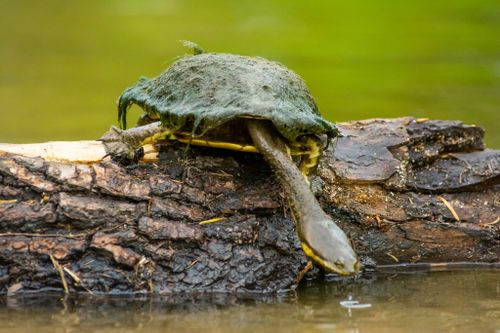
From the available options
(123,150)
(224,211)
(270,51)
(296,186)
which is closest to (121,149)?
(123,150)

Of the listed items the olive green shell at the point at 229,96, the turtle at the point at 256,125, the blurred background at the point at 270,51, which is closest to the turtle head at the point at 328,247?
the turtle at the point at 256,125

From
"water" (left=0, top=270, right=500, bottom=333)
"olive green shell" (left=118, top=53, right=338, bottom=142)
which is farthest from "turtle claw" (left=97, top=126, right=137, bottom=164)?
"water" (left=0, top=270, right=500, bottom=333)

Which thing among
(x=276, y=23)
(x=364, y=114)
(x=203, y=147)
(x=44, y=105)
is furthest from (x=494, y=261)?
(x=276, y=23)

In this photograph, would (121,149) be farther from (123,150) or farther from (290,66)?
(290,66)

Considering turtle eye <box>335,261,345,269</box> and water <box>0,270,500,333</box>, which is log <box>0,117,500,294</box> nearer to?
water <box>0,270,500,333</box>

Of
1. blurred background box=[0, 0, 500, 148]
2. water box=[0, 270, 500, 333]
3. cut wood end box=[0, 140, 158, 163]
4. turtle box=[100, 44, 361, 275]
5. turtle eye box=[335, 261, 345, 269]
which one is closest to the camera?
water box=[0, 270, 500, 333]

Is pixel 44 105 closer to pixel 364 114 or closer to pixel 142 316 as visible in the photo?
pixel 364 114
